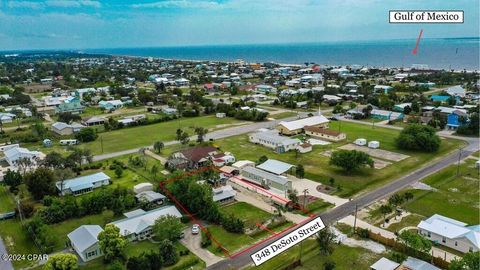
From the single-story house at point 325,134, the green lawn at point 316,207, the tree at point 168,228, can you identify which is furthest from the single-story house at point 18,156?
the single-story house at point 325,134

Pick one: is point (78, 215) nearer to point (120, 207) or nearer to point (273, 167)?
point (120, 207)

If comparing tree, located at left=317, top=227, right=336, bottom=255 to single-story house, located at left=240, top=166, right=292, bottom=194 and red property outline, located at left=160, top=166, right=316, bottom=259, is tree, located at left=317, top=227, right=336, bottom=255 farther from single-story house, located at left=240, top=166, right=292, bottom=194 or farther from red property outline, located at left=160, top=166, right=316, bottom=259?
single-story house, located at left=240, top=166, right=292, bottom=194

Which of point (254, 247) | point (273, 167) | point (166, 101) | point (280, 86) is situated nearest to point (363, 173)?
point (273, 167)

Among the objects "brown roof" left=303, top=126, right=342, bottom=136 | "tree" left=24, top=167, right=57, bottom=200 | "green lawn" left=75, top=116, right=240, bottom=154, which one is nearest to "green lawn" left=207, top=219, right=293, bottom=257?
"tree" left=24, top=167, right=57, bottom=200

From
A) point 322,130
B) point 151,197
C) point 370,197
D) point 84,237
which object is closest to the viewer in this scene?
point 84,237

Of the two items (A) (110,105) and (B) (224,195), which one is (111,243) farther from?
(A) (110,105)

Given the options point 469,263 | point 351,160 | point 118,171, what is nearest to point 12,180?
point 118,171
